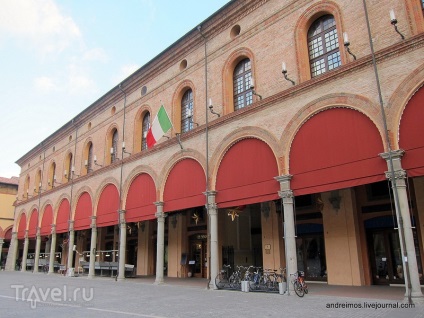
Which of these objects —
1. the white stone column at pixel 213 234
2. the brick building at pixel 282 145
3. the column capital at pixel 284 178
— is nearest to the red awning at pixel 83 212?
the brick building at pixel 282 145

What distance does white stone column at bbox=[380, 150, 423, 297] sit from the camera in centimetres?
991

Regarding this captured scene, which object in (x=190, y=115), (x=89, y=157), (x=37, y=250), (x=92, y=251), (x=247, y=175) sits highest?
(x=89, y=157)

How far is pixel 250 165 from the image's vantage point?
1493 centimetres

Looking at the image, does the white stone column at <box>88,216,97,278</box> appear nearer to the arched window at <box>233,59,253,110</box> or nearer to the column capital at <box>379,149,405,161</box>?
the arched window at <box>233,59,253,110</box>

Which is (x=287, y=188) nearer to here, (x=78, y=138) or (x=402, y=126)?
(x=402, y=126)

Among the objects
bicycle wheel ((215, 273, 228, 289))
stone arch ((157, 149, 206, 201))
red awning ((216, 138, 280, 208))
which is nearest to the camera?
red awning ((216, 138, 280, 208))

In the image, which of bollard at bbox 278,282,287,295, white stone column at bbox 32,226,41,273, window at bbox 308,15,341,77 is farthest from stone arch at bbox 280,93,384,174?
white stone column at bbox 32,226,41,273

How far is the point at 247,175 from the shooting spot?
15.0m

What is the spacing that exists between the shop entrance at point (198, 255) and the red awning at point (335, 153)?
420 inches

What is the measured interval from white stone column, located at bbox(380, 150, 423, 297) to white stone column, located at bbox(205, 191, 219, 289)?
24.2 feet

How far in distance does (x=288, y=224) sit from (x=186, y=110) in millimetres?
9623

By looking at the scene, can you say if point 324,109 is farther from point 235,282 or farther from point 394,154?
point 235,282

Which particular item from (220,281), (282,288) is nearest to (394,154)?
(282,288)

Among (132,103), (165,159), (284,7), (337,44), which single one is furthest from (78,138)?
(337,44)
